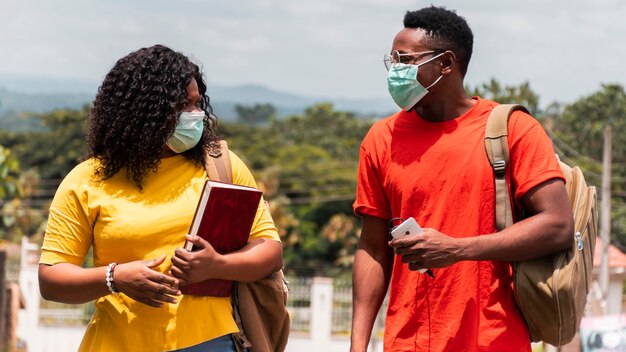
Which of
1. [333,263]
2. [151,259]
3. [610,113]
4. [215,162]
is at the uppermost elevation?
[215,162]

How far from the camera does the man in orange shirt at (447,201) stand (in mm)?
3939

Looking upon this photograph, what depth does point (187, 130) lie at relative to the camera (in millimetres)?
4059

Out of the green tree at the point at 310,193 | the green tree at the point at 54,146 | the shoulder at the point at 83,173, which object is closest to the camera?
the shoulder at the point at 83,173

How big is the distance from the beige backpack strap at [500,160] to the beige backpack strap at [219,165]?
0.89 m

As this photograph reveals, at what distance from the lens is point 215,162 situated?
4.18 metres

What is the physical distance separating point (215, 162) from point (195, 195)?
6.0 inches

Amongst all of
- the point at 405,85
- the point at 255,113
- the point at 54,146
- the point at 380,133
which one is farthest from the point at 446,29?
the point at 255,113

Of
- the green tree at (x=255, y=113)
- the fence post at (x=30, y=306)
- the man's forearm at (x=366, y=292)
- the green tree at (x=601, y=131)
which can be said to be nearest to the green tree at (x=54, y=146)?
the green tree at (x=601, y=131)

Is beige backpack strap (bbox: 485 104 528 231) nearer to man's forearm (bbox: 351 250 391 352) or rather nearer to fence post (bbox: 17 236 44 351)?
man's forearm (bbox: 351 250 391 352)

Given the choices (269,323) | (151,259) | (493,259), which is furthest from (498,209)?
(151,259)

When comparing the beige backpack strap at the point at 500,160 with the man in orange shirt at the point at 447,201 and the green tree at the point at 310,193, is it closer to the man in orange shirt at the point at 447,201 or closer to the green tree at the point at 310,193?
the man in orange shirt at the point at 447,201

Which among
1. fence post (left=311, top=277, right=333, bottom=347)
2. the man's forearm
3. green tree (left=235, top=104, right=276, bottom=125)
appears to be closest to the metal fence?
fence post (left=311, top=277, right=333, bottom=347)

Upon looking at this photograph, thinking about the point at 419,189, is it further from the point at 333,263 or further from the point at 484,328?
the point at 333,263

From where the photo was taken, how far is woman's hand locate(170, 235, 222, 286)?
387 centimetres
